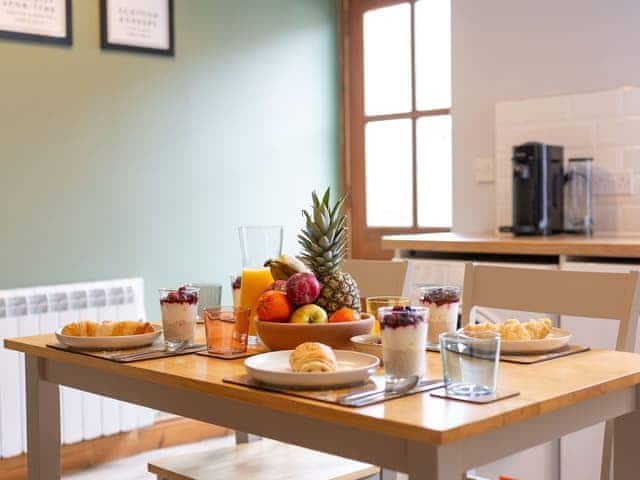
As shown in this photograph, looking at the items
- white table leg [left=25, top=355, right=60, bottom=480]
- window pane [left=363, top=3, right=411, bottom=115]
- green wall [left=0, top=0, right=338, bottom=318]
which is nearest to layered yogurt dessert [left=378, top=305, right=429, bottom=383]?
white table leg [left=25, top=355, right=60, bottom=480]

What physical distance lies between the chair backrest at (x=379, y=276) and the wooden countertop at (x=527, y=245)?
73cm

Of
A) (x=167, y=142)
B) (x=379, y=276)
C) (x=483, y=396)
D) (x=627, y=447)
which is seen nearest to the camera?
(x=483, y=396)

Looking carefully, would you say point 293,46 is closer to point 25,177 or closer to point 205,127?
point 205,127

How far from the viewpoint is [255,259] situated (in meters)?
1.98

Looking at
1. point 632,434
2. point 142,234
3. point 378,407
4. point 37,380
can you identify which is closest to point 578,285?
point 632,434

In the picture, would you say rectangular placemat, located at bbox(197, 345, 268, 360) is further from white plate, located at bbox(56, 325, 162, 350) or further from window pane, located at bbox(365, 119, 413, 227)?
window pane, located at bbox(365, 119, 413, 227)

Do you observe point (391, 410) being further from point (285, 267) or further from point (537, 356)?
point (285, 267)

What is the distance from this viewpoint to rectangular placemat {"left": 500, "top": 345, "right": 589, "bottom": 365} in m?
1.64

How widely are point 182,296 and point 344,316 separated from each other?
328mm

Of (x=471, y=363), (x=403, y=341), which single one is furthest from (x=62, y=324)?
(x=471, y=363)

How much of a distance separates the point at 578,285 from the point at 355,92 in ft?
8.49

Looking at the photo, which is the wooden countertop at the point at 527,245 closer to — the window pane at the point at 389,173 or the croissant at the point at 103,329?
the window pane at the point at 389,173

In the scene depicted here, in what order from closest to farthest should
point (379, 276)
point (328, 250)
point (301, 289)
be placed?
point (301, 289) → point (328, 250) → point (379, 276)

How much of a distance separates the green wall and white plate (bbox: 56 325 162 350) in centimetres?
170
